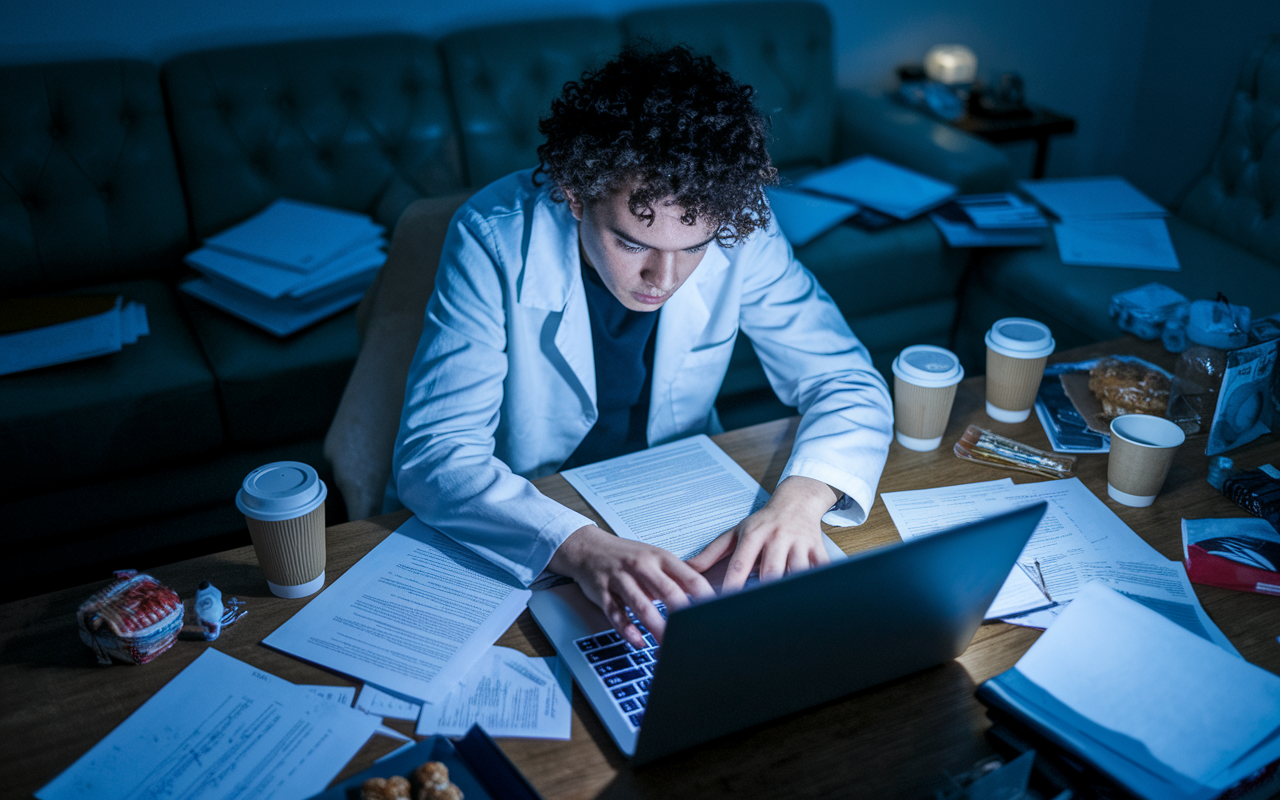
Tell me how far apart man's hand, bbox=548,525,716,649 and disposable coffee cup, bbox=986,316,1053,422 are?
548mm

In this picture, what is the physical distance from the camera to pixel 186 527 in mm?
2113

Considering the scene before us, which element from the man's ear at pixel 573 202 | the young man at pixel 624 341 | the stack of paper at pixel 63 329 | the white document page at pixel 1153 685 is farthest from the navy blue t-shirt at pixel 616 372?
the stack of paper at pixel 63 329

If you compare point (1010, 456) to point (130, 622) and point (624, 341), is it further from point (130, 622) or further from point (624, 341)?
point (130, 622)

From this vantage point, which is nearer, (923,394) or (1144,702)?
(1144,702)

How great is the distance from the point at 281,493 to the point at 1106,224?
237cm

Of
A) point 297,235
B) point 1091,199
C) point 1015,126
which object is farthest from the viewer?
point 1015,126

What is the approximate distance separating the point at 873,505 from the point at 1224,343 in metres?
0.60

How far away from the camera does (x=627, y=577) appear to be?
3.03 feet

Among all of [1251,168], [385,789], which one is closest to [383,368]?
[385,789]

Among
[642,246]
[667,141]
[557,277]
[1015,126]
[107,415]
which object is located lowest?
[107,415]

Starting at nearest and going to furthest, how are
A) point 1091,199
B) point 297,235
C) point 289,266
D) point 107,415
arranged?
point 107,415 → point 289,266 → point 297,235 → point 1091,199

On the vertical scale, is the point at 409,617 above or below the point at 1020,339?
below

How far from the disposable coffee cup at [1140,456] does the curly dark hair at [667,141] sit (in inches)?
20.2

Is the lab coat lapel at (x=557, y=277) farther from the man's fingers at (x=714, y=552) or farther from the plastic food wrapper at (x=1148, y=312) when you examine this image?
the plastic food wrapper at (x=1148, y=312)
